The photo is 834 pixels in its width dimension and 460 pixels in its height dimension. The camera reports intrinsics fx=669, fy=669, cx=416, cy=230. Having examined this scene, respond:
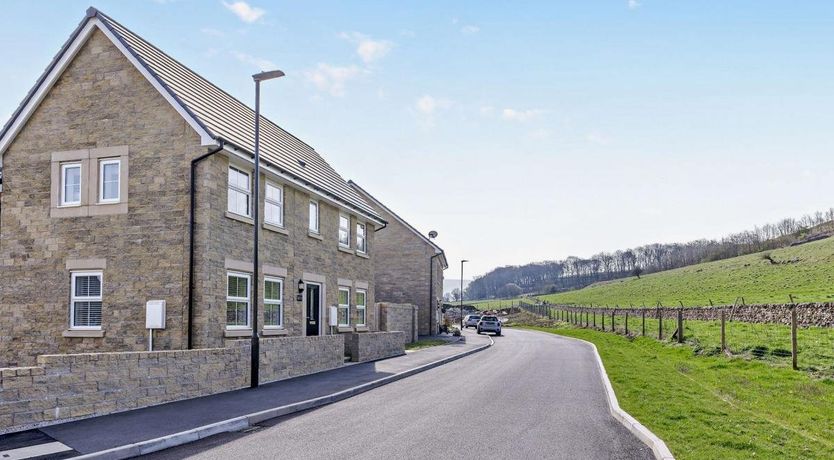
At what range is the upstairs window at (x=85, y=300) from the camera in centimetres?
1697

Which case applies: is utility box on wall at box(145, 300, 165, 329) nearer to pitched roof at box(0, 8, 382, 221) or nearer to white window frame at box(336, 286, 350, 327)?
pitched roof at box(0, 8, 382, 221)

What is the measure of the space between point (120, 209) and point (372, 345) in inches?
374

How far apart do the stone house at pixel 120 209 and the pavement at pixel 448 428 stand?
4.87m

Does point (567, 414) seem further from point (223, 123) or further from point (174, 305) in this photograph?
point (223, 123)

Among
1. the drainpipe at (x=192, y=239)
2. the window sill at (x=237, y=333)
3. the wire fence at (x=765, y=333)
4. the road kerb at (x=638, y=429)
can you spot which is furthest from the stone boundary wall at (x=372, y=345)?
the wire fence at (x=765, y=333)

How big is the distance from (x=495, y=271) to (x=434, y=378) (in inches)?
6941

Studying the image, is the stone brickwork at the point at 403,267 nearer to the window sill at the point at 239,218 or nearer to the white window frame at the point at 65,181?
the window sill at the point at 239,218

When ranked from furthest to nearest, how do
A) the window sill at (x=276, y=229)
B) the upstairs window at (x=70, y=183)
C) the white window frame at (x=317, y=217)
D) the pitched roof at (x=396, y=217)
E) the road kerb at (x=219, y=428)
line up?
the pitched roof at (x=396, y=217) → the white window frame at (x=317, y=217) → the window sill at (x=276, y=229) → the upstairs window at (x=70, y=183) → the road kerb at (x=219, y=428)

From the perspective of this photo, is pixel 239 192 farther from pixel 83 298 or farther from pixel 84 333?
pixel 84 333

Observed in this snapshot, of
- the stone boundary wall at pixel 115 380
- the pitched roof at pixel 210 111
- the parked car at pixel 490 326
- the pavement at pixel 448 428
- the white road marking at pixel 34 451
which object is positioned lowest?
the parked car at pixel 490 326

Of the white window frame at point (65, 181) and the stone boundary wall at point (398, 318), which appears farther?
the stone boundary wall at point (398, 318)

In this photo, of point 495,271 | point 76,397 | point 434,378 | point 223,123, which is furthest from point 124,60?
point 495,271

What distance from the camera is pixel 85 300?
17062 millimetres

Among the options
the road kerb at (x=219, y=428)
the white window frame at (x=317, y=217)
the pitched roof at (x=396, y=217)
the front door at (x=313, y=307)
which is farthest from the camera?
the pitched roof at (x=396, y=217)
